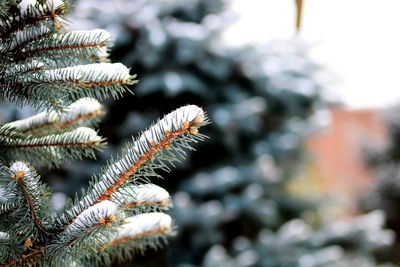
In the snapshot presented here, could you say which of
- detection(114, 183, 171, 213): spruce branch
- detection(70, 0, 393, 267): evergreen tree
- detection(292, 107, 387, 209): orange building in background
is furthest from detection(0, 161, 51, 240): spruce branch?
detection(292, 107, 387, 209): orange building in background

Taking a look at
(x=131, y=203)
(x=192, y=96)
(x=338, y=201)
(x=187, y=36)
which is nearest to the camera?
(x=131, y=203)

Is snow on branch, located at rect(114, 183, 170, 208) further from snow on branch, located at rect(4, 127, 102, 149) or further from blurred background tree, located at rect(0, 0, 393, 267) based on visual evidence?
blurred background tree, located at rect(0, 0, 393, 267)

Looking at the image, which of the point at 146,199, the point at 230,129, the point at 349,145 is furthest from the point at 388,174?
the point at 146,199

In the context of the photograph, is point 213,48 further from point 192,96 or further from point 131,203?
point 131,203

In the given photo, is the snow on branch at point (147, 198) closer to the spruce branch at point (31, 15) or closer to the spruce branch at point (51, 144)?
the spruce branch at point (51, 144)

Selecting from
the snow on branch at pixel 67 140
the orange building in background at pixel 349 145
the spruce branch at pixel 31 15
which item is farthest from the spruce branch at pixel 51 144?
the orange building in background at pixel 349 145

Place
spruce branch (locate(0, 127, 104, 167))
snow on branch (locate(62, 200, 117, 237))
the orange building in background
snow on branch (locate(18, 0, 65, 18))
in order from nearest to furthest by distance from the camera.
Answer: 1. snow on branch (locate(62, 200, 117, 237))
2. snow on branch (locate(18, 0, 65, 18))
3. spruce branch (locate(0, 127, 104, 167))
4. the orange building in background

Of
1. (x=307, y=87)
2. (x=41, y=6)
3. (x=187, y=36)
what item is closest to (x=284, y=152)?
(x=307, y=87)

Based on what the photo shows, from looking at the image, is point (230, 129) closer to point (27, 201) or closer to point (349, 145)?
point (27, 201)
